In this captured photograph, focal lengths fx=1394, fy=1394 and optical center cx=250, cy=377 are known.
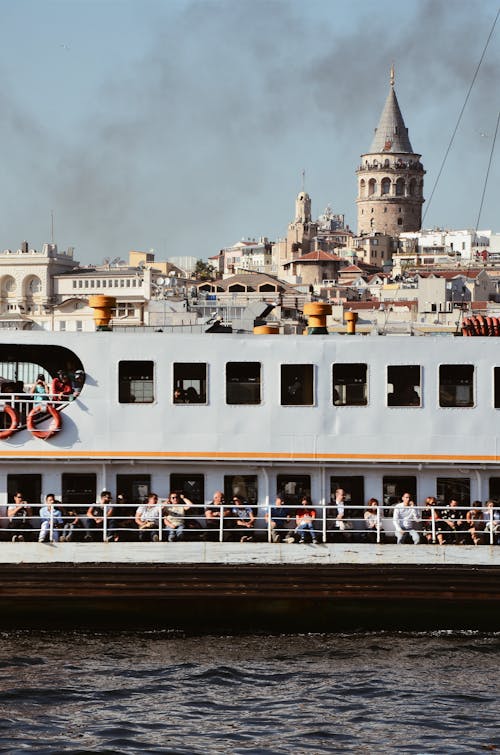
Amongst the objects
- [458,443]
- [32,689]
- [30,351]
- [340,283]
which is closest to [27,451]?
[30,351]

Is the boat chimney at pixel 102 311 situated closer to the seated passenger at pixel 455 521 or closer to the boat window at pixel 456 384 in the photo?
the boat window at pixel 456 384

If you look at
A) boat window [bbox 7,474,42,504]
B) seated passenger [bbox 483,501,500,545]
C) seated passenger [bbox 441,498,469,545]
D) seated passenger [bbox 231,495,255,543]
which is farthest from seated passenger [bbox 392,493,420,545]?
boat window [bbox 7,474,42,504]

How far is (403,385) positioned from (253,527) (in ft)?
10.5

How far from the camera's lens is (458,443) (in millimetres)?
21484

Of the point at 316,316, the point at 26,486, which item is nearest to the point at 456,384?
the point at 316,316

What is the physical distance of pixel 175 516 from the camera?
21.0 meters

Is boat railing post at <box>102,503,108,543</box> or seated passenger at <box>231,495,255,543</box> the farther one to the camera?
seated passenger at <box>231,495,255,543</box>

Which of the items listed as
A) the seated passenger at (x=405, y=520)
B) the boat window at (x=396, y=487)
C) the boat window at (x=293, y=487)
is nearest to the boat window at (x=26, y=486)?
the boat window at (x=293, y=487)

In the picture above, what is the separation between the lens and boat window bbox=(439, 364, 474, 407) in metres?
21.7

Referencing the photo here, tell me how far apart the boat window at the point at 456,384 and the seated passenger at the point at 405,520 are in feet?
5.57

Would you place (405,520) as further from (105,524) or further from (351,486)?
(105,524)

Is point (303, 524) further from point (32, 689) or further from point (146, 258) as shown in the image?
point (146, 258)

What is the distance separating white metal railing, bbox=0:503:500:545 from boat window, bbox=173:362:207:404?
1.74 metres

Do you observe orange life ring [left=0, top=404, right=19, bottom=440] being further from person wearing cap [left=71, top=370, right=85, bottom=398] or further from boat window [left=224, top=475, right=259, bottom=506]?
boat window [left=224, top=475, right=259, bottom=506]
